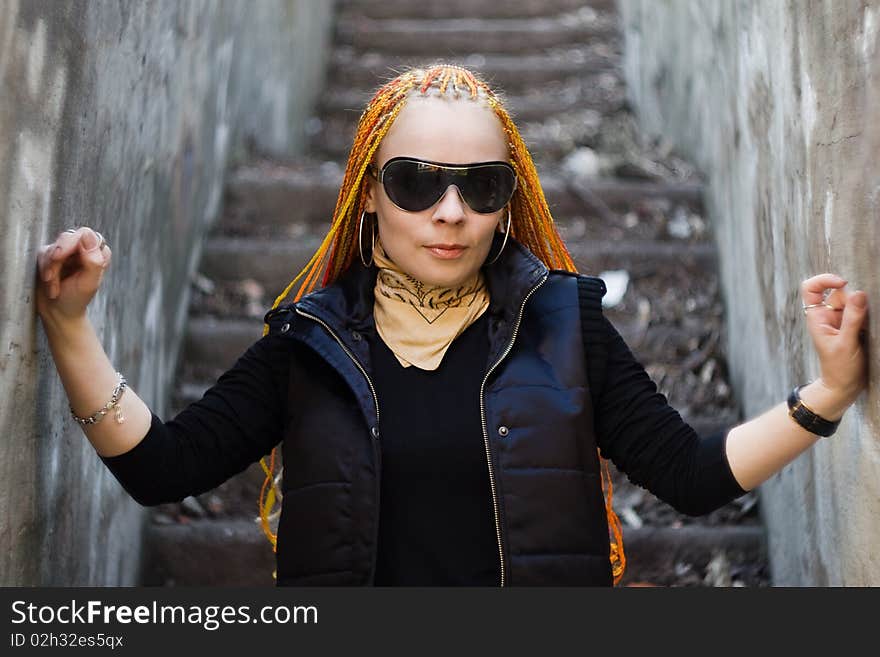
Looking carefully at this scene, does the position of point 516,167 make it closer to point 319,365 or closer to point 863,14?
point 319,365

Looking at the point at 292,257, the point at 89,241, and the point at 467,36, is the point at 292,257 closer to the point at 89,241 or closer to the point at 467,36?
the point at 89,241

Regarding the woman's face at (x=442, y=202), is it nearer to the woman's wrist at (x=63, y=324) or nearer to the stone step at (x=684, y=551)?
the woman's wrist at (x=63, y=324)

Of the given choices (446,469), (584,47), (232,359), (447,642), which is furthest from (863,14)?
(584,47)

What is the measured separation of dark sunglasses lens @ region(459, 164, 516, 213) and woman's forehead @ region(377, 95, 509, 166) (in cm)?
2

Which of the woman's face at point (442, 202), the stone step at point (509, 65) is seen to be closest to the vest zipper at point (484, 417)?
the woman's face at point (442, 202)

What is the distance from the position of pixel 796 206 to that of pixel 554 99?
2.90 meters

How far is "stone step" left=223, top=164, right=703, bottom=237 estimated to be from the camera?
3924 millimetres

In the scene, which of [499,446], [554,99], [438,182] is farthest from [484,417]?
[554,99]

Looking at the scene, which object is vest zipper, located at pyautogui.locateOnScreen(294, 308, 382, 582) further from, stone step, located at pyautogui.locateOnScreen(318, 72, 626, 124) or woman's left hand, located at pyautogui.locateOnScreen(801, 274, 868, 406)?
stone step, located at pyautogui.locateOnScreen(318, 72, 626, 124)

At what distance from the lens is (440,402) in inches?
71.7

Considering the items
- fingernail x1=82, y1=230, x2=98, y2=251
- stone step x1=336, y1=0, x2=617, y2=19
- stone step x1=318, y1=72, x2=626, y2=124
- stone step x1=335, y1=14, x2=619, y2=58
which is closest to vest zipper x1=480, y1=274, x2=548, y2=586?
fingernail x1=82, y1=230, x2=98, y2=251

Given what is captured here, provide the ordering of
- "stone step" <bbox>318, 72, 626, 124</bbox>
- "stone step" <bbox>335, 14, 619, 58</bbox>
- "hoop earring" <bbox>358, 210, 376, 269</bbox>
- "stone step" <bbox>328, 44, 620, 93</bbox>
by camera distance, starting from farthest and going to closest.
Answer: "stone step" <bbox>335, 14, 619, 58</bbox>, "stone step" <bbox>328, 44, 620, 93</bbox>, "stone step" <bbox>318, 72, 626, 124</bbox>, "hoop earring" <bbox>358, 210, 376, 269</bbox>

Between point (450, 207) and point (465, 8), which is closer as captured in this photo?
point (450, 207)

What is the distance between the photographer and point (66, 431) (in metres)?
2.05
